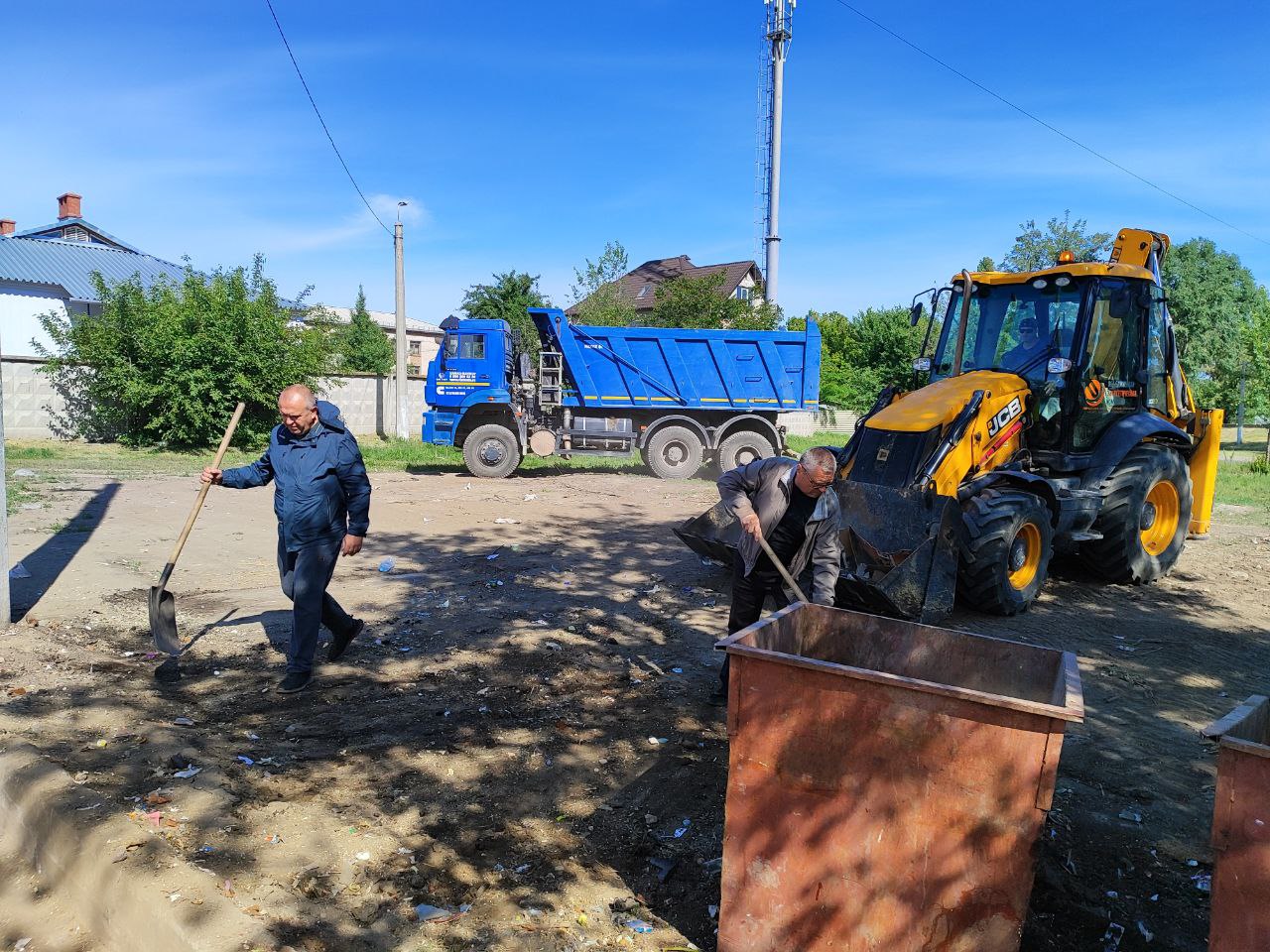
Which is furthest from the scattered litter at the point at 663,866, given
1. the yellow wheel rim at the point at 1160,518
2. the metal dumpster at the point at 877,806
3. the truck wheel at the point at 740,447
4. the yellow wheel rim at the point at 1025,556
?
the truck wheel at the point at 740,447

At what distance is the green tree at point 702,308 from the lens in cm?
2541

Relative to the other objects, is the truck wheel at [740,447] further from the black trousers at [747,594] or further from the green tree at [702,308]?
the black trousers at [747,594]

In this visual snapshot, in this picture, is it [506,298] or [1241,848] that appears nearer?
[1241,848]

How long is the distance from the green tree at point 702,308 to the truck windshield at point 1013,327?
56.9 ft

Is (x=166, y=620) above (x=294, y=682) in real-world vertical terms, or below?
above

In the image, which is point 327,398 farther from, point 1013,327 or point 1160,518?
point 1160,518

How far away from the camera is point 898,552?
585 centimetres

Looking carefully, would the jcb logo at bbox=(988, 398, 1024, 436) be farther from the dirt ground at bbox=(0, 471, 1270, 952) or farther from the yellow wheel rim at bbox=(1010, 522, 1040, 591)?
the dirt ground at bbox=(0, 471, 1270, 952)

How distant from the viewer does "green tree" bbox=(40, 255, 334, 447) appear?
1719 cm

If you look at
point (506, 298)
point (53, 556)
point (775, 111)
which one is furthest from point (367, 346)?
point (53, 556)

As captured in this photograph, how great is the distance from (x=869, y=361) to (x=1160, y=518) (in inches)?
964

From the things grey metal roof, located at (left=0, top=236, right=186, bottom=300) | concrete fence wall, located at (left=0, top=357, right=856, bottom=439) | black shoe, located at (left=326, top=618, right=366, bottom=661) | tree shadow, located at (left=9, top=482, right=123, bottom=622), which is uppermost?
grey metal roof, located at (left=0, top=236, right=186, bottom=300)

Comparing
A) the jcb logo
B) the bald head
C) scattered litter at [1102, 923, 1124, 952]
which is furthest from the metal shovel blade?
the jcb logo

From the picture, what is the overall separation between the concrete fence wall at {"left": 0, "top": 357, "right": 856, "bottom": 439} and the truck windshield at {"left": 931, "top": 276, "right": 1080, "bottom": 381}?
9.82m
